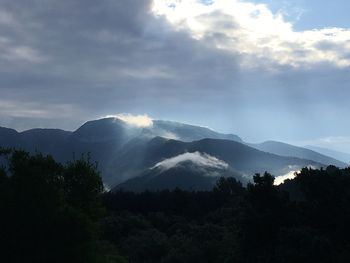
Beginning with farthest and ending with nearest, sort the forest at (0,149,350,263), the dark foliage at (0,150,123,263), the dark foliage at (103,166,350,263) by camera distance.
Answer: the dark foliage at (103,166,350,263) → the forest at (0,149,350,263) → the dark foliage at (0,150,123,263)

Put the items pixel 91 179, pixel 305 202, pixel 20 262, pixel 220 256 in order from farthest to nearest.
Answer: pixel 220 256, pixel 305 202, pixel 91 179, pixel 20 262

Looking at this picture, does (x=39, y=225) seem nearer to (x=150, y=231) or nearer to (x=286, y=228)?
(x=286, y=228)

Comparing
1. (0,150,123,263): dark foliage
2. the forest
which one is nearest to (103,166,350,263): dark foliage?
the forest

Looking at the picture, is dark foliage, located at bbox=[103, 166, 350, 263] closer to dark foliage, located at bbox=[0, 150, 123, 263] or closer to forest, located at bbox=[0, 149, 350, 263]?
forest, located at bbox=[0, 149, 350, 263]

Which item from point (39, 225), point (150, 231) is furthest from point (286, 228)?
point (150, 231)

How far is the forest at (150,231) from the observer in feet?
99.8

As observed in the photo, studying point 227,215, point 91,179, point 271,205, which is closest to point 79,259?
point 91,179

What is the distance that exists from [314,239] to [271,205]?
273 inches

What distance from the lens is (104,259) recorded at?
33688mm

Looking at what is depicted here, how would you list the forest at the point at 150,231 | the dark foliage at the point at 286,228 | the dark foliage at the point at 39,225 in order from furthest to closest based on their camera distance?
the dark foliage at the point at 286,228 < the forest at the point at 150,231 < the dark foliage at the point at 39,225

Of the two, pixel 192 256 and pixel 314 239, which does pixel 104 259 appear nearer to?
pixel 314 239

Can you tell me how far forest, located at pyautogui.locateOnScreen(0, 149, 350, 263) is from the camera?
3042 centimetres

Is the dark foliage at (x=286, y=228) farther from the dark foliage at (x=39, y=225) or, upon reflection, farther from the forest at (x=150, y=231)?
the dark foliage at (x=39, y=225)

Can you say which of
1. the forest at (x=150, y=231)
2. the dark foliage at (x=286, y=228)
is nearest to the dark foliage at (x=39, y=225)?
the forest at (x=150, y=231)
